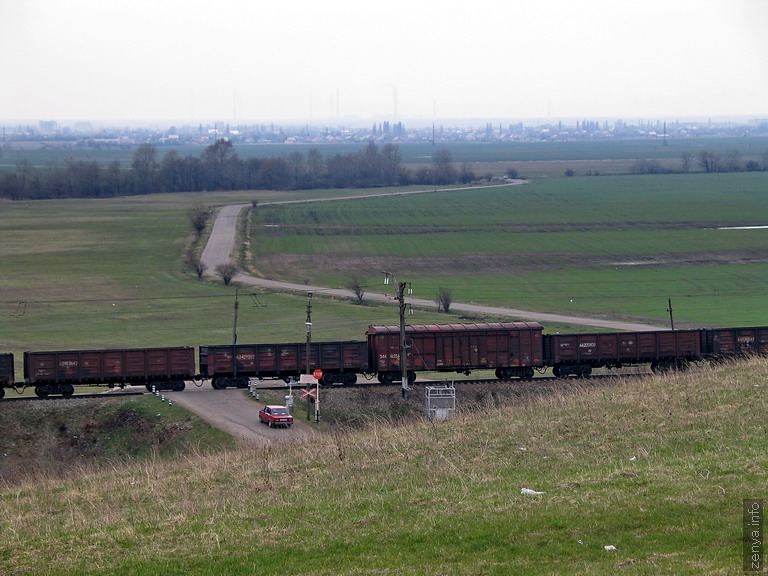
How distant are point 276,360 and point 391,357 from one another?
18.7ft

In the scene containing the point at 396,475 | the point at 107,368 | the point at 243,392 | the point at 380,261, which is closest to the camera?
the point at 396,475

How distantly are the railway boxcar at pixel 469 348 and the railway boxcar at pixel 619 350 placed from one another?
1311 millimetres

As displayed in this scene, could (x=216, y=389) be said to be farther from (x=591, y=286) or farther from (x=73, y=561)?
(x=591, y=286)

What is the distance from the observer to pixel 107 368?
4409 centimetres

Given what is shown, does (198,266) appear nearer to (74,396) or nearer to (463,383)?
(74,396)

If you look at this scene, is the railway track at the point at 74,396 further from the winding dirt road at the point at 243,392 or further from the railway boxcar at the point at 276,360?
the railway boxcar at the point at 276,360

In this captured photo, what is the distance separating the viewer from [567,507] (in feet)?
53.1

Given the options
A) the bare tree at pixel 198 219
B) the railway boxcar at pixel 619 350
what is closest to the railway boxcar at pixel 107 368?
the railway boxcar at pixel 619 350

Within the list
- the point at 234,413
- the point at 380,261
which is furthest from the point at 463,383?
the point at 380,261

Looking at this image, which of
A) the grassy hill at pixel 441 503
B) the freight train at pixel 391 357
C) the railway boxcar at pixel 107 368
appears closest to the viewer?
the grassy hill at pixel 441 503

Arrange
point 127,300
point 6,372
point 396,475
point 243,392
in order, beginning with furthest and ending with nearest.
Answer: point 127,300, point 243,392, point 6,372, point 396,475

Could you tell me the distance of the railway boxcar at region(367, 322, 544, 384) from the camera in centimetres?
4634

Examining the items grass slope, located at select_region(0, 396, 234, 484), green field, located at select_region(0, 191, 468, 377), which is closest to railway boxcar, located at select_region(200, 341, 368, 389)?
grass slope, located at select_region(0, 396, 234, 484)

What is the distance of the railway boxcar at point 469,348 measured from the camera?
152 ft
